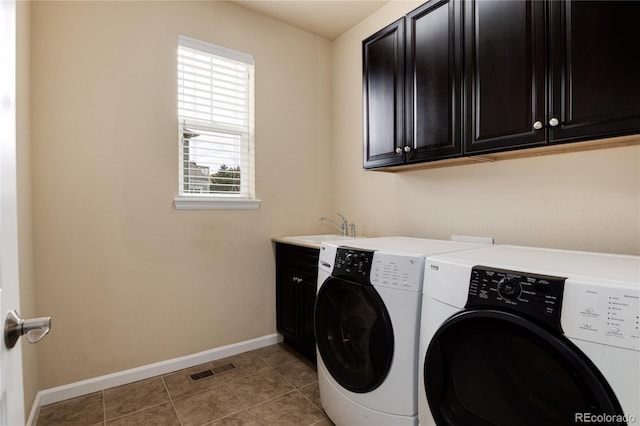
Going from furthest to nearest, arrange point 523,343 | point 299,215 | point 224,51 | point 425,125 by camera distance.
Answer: point 299,215
point 224,51
point 425,125
point 523,343

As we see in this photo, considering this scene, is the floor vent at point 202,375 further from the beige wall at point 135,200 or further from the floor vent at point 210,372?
the beige wall at point 135,200

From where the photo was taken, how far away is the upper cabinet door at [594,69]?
3.94 ft

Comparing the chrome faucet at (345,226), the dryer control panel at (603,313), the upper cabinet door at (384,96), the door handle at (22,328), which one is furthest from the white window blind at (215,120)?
the dryer control panel at (603,313)

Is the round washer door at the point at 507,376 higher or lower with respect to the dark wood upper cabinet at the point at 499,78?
lower

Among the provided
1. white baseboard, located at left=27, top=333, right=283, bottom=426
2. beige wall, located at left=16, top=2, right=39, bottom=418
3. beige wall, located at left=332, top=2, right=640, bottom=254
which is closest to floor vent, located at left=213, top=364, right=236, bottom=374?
white baseboard, located at left=27, top=333, right=283, bottom=426

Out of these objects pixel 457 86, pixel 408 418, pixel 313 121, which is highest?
pixel 313 121

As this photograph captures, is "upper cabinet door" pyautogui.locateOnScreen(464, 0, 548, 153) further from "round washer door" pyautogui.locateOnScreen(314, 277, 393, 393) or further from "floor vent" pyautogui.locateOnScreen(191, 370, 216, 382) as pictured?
"floor vent" pyautogui.locateOnScreen(191, 370, 216, 382)

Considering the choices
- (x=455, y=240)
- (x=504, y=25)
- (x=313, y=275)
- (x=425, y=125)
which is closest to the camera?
(x=504, y=25)

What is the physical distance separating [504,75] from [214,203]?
2042 mm

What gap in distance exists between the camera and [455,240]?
2.19 meters

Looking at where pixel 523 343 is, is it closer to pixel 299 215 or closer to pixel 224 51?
pixel 299 215

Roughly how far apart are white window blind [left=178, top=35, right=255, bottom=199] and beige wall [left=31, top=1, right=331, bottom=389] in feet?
0.27

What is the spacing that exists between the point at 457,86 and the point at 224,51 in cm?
184

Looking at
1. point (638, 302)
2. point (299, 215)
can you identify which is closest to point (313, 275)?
point (299, 215)
